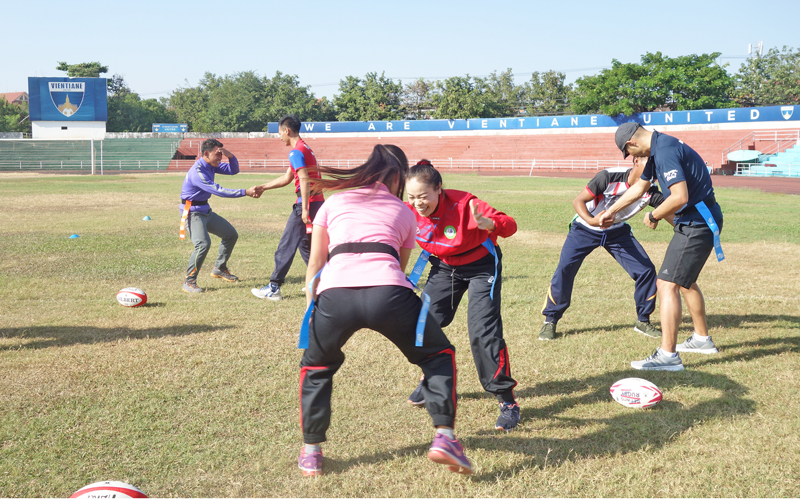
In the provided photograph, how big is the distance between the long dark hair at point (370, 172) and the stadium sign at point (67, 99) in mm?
58149

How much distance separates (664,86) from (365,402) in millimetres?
62215

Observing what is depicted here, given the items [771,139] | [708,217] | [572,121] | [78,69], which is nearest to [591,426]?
[708,217]

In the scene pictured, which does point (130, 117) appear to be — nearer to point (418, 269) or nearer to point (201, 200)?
point (201, 200)

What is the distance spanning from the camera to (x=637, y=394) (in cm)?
454

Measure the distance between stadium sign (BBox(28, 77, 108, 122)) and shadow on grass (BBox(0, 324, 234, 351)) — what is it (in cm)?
5431

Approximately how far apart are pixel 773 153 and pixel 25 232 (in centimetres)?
4816

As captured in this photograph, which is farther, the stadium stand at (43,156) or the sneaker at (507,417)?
the stadium stand at (43,156)

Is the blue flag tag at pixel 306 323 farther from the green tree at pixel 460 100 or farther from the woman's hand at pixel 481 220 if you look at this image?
the green tree at pixel 460 100

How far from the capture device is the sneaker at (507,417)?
415cm

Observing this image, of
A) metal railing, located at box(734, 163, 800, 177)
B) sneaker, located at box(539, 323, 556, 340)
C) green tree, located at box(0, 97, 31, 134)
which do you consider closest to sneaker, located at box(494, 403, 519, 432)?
sneaker, located at box(539, 323, 556, 340)

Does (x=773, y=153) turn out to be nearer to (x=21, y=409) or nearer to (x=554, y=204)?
(x=554, y=204)

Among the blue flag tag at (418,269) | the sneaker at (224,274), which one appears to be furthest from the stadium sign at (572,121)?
the blue flag tag at (418,269)

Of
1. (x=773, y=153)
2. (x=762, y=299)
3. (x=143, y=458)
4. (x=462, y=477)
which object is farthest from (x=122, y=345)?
(x=773, y=153)

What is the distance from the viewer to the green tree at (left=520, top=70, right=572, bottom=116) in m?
81.6
